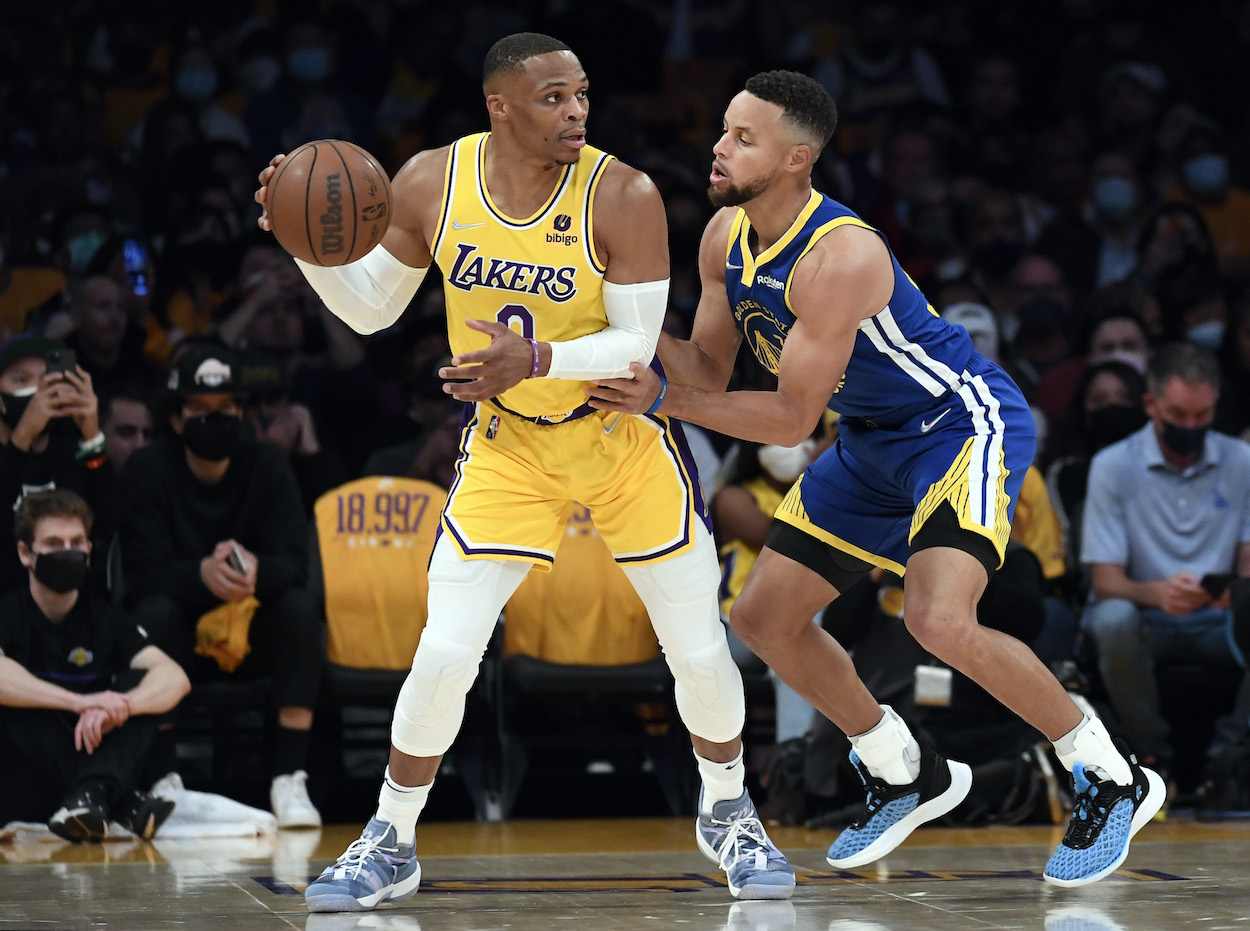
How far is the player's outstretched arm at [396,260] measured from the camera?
13.9 feet

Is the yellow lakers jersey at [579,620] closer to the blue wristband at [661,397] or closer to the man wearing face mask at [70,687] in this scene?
the man wearing face mask at [70,687]

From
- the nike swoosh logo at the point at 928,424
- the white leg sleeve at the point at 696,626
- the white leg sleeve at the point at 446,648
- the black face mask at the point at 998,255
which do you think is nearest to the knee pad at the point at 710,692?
the white leg sleeve at the point at 696,626

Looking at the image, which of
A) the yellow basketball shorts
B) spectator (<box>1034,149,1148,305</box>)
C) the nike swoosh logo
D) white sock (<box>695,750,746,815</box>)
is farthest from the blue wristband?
spectator (<box>1034,149,1148,305</box>)

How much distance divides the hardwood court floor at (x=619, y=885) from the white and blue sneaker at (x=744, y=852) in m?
0.05

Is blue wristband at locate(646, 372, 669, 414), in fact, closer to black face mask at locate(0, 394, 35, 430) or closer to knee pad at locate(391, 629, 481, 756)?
knee pad at locate(391, 629, 481, 756)

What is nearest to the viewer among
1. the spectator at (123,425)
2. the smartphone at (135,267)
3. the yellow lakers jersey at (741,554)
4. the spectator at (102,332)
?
the yellow lakers jersey at (741,554)

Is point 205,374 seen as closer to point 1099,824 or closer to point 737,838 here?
point 737,838

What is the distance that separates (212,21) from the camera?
9.73 m

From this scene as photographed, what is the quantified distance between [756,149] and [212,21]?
6.25 meters

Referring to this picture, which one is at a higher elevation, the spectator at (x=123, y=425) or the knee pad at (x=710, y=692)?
the spectator at (x=123, y=425)

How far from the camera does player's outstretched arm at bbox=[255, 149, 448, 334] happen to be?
423 centimetres

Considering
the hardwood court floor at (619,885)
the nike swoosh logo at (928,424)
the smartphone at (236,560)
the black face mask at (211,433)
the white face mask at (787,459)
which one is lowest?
the hardwood court floor at (619,885)

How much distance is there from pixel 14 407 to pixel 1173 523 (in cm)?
433

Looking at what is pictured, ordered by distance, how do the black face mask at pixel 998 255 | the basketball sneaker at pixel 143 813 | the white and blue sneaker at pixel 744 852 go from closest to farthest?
the white and blue sneaker at pixel 744 852, the basketball sneaker at pixel 143 813, the black face mask at pixel 998 255
